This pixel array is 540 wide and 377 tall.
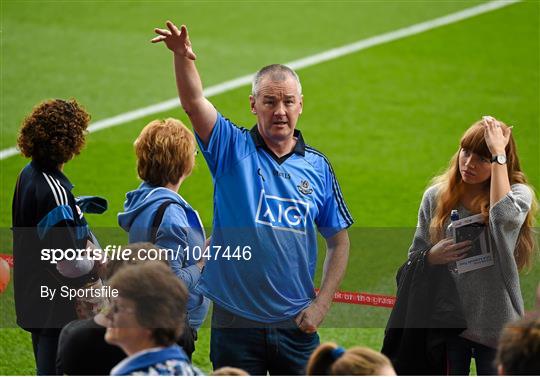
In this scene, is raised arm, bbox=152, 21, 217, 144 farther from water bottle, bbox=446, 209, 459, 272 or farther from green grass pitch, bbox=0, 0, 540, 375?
green grass pitch, bbox=0, 0, 540, 375

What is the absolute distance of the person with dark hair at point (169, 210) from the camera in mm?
5320

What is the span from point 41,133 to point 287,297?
143 centimetres

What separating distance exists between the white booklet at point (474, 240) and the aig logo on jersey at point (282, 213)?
0.72 meters

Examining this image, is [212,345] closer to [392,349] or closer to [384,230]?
[392,349]

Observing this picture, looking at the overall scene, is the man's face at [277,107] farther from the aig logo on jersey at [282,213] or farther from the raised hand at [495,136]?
the raised hand at [495,136]

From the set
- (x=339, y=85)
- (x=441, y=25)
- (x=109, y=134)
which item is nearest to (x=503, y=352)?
(x=109, y=134)

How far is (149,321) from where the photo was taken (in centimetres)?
396

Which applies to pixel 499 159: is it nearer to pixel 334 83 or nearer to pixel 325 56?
pixel 334 83

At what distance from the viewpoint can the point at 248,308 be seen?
5.16 m

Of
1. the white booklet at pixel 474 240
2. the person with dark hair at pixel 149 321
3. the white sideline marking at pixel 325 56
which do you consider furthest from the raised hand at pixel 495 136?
the white sideline marking at pixel 325 56

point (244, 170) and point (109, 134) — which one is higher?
point (109, 134)

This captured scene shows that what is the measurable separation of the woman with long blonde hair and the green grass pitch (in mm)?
2551

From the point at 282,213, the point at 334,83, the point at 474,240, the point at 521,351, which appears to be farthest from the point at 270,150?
the point at 334,83

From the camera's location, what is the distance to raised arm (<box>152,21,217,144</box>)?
16.8ft
